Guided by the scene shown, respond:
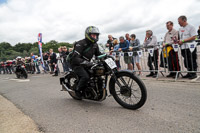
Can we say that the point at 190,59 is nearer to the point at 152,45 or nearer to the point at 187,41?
the point at 187,41

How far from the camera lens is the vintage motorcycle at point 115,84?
316 centimetres

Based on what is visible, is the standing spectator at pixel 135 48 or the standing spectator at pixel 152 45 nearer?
the standing spectator at pixel 152 45

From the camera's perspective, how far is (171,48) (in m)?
5.96

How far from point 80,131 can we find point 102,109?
1017 mm

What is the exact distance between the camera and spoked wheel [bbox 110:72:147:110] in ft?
10.2

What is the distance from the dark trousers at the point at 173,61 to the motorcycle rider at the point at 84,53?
143 inches

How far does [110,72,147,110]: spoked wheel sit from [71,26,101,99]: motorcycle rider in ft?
2.34

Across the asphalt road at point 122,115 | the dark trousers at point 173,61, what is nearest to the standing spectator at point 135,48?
the dark trousers at point 173,61

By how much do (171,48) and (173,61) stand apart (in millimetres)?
513

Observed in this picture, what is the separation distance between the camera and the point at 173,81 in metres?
5.55

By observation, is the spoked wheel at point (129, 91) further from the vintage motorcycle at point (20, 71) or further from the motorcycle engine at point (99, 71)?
the vintage motorcycle at point (20, 71)

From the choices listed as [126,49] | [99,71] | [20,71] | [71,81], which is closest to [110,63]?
[99,71]

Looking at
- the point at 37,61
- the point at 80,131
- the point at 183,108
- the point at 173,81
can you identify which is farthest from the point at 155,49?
the point at 37,61

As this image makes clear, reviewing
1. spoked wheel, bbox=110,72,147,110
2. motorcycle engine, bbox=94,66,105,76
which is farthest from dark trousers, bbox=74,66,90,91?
spoked wheel, bbox=110,72,147,110
